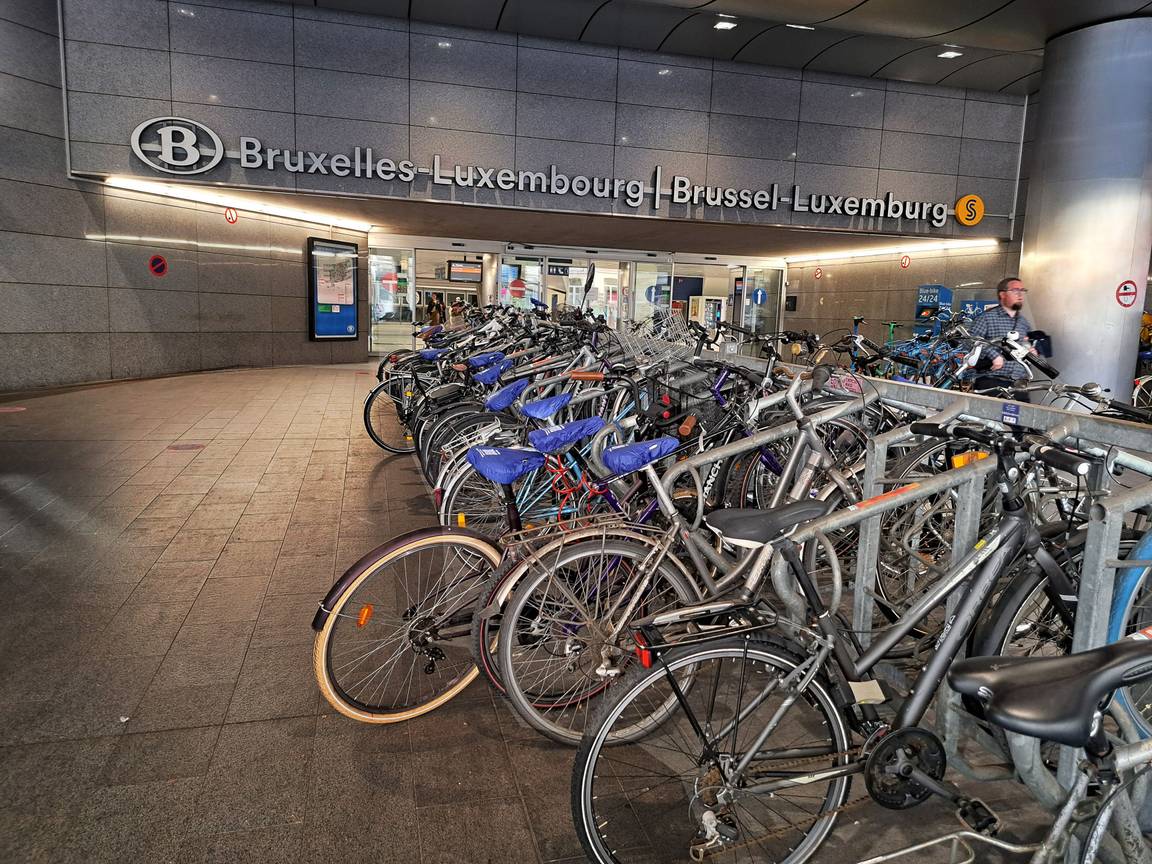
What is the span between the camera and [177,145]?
32.3ft

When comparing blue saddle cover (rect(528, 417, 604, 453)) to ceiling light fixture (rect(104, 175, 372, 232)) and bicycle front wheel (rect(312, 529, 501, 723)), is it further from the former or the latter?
ceiling light fixture (rect(104, 175, 372, 232))

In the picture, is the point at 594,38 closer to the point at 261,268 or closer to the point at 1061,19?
the point at 1061,19

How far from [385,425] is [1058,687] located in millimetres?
6746

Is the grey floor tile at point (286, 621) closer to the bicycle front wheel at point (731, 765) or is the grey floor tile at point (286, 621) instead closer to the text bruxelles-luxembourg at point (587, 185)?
the bicycle front wheel at point (731, 765)

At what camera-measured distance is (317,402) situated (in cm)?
974

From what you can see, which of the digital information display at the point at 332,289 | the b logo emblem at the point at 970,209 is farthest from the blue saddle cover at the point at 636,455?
the digital information display at the point at 332,289

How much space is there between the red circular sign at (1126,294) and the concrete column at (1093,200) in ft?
0.04

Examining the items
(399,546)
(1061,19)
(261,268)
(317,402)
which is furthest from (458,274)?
(399,546)

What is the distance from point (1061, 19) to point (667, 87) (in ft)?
16.9

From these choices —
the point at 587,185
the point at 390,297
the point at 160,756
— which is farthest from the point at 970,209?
the point at 160,756

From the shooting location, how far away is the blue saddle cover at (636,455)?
2588 mm

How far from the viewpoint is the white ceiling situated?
8.34 meters

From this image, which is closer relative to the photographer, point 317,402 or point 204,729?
point 204,729

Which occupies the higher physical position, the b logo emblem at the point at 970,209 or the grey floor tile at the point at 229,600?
the b logo emblem at the point at 970,209
